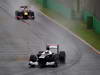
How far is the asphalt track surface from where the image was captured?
43525mm

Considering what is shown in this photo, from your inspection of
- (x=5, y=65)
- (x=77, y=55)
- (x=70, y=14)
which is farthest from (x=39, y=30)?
(x=5, y=65)

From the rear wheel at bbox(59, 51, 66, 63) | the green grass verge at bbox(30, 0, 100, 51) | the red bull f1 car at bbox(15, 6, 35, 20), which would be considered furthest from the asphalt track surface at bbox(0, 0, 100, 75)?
the green grass verge at bbox(30, 0, 100, 51)

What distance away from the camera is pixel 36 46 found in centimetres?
5488

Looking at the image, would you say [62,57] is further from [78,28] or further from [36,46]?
[78,28]

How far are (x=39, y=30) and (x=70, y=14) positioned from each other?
971 centimetres

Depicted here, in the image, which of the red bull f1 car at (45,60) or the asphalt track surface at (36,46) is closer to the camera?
the asphalt track surface at (36,46)

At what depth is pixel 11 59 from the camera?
48.2 meters

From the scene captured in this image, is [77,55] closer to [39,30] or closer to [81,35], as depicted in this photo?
[81,35]

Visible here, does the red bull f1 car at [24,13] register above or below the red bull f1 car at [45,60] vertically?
above

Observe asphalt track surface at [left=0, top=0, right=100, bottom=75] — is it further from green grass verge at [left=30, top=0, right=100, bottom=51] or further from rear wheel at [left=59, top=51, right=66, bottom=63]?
green grass verge at [left=30, top=0, right=100, bottom=51]

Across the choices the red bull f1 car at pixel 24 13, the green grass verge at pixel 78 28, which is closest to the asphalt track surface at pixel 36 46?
the red bull f1 car at pixel 24 13

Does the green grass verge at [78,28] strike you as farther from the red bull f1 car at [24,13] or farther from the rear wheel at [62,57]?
the rear wheel at [62,57]

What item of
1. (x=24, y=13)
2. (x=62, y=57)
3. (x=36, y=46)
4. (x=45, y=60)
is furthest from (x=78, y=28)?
(x=45, y=60)

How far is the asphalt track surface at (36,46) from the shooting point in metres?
43.5
